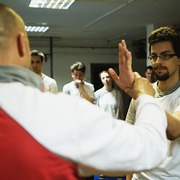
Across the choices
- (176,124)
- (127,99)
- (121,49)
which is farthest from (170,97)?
(127,99)

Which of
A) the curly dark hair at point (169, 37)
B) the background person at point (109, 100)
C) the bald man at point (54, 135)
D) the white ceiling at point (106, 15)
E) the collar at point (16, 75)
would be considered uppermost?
the white ceiling at point (106, 15)

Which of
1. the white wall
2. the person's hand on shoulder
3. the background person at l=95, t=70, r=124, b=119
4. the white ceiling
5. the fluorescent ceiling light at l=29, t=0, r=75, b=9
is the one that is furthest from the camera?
the white wall

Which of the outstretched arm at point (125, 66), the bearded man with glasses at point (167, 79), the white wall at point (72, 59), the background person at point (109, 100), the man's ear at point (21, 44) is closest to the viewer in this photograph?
the man's ear at point (21, 44)

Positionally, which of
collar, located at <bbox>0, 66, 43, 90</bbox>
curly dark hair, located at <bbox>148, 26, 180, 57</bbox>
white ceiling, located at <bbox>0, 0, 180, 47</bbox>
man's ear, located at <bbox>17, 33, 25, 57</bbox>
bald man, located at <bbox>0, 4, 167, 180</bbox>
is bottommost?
bald man, located at <bbox>0, 4, 167, 180</bbox>

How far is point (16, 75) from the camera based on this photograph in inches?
33.9

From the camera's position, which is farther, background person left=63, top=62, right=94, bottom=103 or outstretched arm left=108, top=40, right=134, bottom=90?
background person left=63, top=62, right=94, bottom=103

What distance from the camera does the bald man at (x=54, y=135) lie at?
796mm

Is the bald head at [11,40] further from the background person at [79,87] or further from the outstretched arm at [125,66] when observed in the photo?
the background person at [79,87]

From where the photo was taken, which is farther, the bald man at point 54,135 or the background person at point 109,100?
the background person at point 109,100

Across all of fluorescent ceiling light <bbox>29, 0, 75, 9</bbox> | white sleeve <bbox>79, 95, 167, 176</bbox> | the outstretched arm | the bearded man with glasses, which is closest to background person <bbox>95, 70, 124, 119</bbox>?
fluorescent ceiling light <bbox>29, 0, 75, 9</bbox>

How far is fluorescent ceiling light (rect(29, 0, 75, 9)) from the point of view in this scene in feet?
15.3

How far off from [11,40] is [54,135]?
0.30 metres

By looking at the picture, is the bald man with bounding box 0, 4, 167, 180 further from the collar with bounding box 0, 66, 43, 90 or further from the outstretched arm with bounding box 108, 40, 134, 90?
the outstretched arm with bounding box 108, 40, 134, 90

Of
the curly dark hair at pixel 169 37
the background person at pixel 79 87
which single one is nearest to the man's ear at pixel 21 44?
the curly dark hair at pixel 169 37
